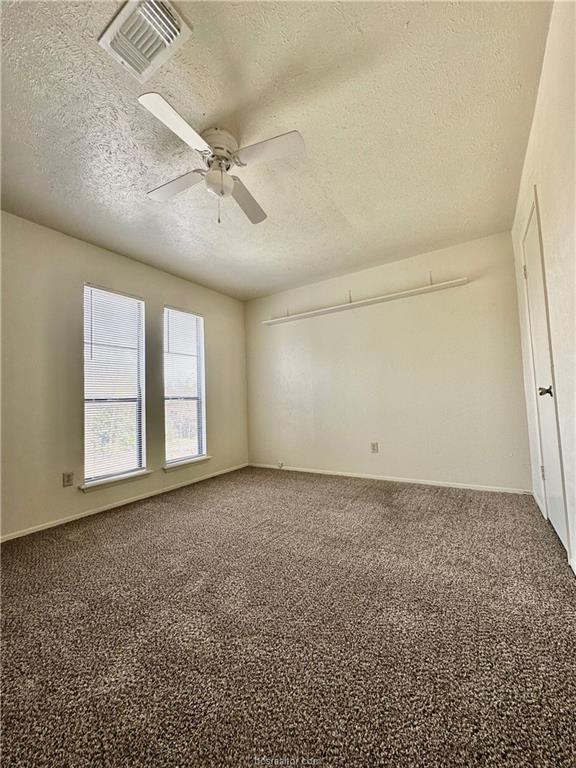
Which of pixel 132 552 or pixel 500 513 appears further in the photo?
pixel 500 513

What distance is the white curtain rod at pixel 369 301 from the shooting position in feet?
11.5

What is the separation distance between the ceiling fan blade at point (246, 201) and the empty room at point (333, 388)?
0.02 m

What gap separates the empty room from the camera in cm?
109

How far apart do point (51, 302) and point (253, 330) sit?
108 inches

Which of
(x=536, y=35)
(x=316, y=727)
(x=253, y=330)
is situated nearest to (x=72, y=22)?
(x=536, y=35)

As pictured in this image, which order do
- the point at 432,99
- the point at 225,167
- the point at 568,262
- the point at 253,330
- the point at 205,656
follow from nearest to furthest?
1. the point at 205,656
2. the point at 568,262
3. the point at 432,99
4. the point at 225,167
5. the point at 253,330

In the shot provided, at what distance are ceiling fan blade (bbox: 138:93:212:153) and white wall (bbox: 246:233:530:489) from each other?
2.90 meters

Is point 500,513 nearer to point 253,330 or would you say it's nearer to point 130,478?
point 130,478

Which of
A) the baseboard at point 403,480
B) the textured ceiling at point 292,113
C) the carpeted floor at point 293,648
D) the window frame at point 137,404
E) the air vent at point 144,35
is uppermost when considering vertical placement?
the textured ceiling at point 292,113

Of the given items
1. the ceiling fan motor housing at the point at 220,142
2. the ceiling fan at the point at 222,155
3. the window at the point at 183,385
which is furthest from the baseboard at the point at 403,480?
the ceiling fan motor housing at the point at 220,142

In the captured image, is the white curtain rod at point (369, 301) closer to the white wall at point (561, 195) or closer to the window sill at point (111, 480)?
the white wall at point (561, 195)

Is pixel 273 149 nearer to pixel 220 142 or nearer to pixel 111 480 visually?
pixel 220 142

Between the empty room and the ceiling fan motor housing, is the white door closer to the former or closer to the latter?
→ the empty room

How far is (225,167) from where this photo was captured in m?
1.93
